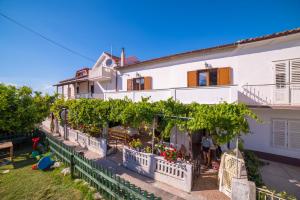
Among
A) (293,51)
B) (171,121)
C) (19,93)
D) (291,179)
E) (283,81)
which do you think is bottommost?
(291,179)

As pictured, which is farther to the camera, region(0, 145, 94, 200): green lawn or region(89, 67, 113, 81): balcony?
region(89, 67, 113, 81): balcony

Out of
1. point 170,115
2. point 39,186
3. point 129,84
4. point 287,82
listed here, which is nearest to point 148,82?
point 129,84

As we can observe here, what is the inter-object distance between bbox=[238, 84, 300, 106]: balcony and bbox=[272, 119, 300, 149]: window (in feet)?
5.37

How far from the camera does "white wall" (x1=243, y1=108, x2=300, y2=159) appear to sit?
918cm

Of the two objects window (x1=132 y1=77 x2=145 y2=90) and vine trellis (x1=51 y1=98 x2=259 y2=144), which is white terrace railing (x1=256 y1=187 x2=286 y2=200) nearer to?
vine trellis (x1=51 y1=98 x2=259 y2=144)

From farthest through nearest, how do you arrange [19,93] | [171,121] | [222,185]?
[19,93] < [171,121] < [222,185]

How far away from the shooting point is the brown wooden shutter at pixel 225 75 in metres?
10.9

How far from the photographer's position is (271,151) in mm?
9609

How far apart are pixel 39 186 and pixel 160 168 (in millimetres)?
5186

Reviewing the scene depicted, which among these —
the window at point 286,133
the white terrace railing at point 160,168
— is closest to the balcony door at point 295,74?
the window at point 286,133

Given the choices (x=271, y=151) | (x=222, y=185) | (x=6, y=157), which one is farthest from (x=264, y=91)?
(x=6, y=157)

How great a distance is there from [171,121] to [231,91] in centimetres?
459

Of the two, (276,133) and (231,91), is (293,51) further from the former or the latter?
(276,133)

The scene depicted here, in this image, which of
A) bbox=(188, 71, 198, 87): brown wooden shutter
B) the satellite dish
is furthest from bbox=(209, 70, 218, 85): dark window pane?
the satellite dish
